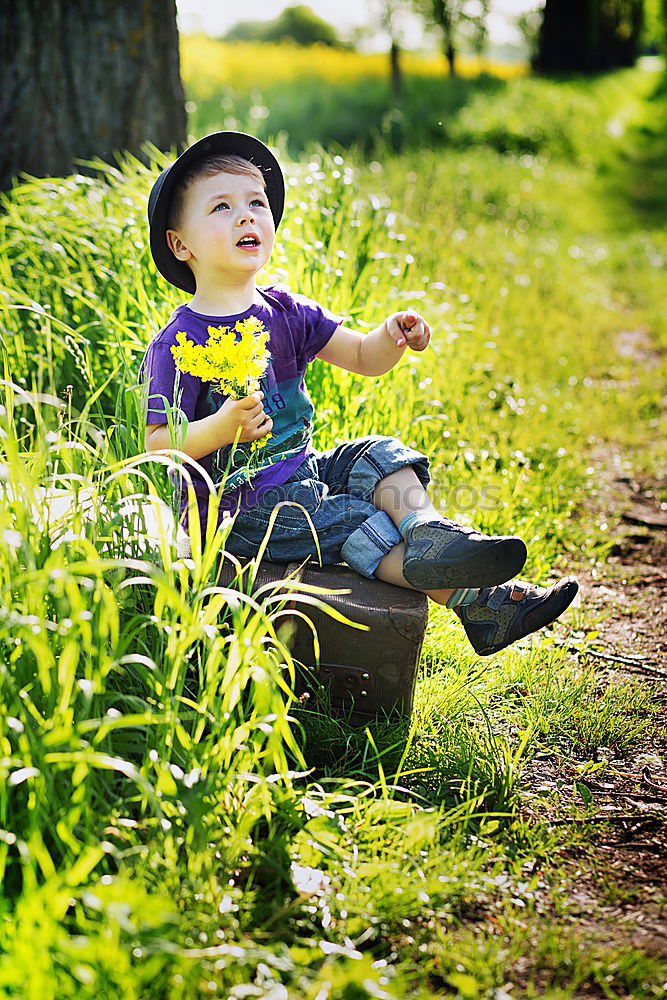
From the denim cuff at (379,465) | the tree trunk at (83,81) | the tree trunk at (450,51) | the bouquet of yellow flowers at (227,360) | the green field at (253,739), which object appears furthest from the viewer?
the tree trunk at (450,51)

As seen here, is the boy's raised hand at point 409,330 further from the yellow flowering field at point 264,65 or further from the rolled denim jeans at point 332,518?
the yellow flowering field at point 264,65

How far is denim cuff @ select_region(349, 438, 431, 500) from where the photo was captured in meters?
2.50

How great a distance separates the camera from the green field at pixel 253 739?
Answer: 1.61 m

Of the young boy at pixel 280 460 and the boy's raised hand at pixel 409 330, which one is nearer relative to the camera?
the young boy at pixel 280 460

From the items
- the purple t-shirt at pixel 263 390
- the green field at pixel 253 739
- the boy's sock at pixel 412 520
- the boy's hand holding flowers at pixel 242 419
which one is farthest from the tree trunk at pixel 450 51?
the boy's hand holding flowers at pixel 242 419

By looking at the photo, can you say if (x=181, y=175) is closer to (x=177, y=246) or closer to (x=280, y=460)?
(x=177, y=246)

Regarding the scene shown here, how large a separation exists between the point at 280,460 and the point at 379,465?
25 cm

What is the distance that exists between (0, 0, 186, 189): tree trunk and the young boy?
9.75ft

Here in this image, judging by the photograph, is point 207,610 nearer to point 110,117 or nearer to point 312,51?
point 110,117

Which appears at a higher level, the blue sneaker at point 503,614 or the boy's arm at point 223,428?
the boy's arm at point 223,428

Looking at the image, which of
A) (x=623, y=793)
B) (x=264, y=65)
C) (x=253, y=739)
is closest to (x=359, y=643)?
(x=253, y=739)

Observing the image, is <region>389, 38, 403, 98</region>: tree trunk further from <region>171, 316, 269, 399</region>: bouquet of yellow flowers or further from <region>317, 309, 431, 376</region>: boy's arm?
<region>171, 316, 269, 399</region>: bouquet of yellow flowers

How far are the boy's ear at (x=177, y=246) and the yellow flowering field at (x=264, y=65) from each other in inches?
443

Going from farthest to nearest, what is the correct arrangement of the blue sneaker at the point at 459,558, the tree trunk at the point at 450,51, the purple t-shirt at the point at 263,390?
1. the tree trunk at the point at 450,51
2. the purple t-shirt at the point at 263,390
3. the blue sneaker at the point at 459,558
